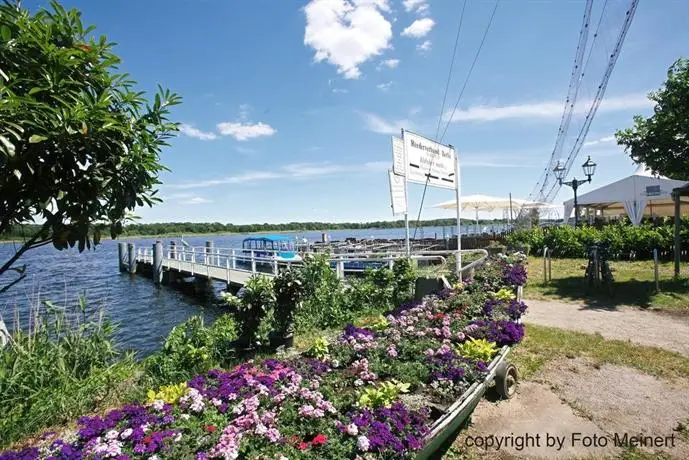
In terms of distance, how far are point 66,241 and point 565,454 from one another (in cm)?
411

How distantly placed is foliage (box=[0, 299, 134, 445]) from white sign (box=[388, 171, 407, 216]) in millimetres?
6005

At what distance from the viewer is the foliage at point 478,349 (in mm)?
3637

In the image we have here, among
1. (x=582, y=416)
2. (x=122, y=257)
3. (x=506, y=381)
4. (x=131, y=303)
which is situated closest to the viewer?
(x=582, y=416)

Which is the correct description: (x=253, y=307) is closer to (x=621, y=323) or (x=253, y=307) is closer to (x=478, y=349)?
(x=478, y=349)

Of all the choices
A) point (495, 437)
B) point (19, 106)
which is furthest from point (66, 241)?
point (495, 437)

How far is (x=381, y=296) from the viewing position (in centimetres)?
751

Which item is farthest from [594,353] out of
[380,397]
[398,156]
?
[398,156]

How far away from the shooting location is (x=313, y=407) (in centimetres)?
252

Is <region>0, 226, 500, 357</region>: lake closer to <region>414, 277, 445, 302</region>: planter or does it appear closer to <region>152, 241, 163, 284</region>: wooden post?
<region>152, 241, 163, 284</region>: wooden post

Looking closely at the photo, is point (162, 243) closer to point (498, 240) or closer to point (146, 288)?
point (146, 288)

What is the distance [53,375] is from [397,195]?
6859 mm

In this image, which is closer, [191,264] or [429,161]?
[429,161]

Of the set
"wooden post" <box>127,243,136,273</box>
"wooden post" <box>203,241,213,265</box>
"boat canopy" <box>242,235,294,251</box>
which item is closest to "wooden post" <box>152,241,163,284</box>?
"wooden post" <box>203,241,213,265</box>

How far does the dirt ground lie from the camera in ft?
10.3
